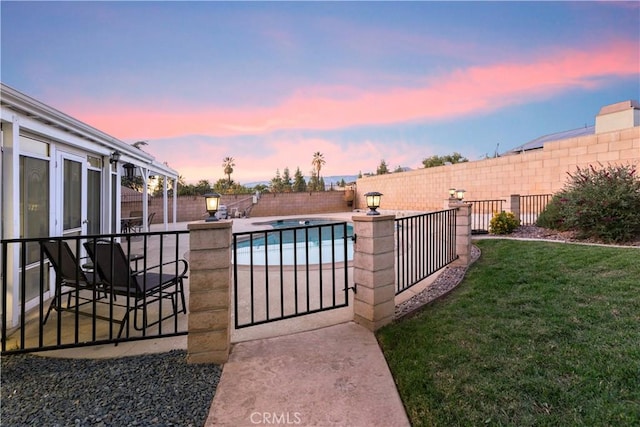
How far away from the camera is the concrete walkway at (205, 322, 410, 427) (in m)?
1.70

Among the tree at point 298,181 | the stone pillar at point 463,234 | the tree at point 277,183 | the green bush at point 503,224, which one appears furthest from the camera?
the tree at point 298,181

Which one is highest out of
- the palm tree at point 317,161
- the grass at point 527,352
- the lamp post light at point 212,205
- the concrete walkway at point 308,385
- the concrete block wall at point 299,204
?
the palm tree at point 317,161

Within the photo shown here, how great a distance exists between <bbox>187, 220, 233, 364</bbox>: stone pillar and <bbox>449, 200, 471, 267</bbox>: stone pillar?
408 centimetres

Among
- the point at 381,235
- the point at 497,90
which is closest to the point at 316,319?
the point at 381,235

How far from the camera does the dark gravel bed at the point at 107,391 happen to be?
66.2 inches

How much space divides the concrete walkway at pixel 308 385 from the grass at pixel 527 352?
6.2 inches

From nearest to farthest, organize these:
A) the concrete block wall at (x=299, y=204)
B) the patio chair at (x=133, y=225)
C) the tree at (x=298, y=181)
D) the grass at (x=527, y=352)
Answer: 1. the grass at (x=527, y=352)
2. the patio chair at (x=133, y=225)
3. the concrete block wall at (x=299, y=204)
4. the tree at (x=298, y=181)

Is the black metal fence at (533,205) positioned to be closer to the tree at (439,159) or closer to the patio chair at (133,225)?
the patio chair at (133,225)

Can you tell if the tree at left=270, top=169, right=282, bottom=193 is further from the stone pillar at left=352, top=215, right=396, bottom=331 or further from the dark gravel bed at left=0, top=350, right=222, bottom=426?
the dark gravel bed at left=0, top=350, right=222, bottom=426

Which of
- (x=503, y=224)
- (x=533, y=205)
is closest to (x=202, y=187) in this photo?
(x=533, y=205)

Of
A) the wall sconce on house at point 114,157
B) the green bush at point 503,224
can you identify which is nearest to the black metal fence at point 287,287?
the wall sconce on house at point 114,157

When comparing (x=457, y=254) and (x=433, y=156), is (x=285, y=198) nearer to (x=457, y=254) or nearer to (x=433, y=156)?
(x=457, y=254)

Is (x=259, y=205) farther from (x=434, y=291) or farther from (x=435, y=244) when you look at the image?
(x=434, y=291)

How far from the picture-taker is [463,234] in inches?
195
